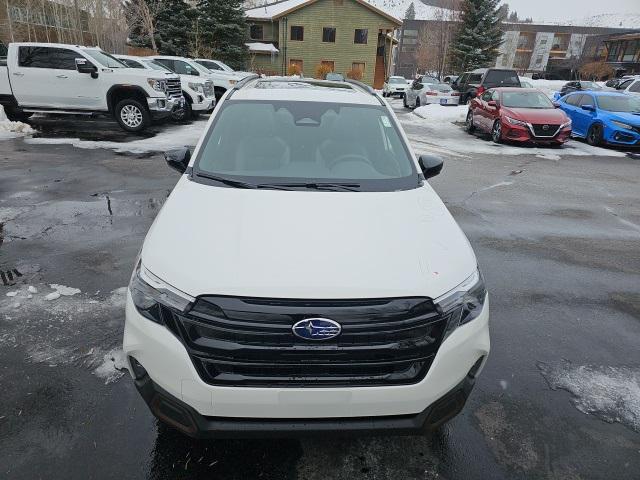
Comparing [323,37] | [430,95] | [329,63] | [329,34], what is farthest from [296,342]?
[329,34]

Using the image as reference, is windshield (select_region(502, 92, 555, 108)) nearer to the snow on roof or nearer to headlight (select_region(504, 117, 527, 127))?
headlight (select_region(504, 117, 527, 127))

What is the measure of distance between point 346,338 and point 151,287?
956mm

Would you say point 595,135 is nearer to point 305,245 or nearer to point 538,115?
point 538,115

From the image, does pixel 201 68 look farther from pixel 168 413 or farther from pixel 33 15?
pixel 33 15

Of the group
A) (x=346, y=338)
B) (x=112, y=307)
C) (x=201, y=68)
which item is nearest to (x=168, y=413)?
(x=346, y=338)

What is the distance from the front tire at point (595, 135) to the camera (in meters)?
13.6

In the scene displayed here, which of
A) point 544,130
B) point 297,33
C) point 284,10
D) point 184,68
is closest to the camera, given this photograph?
point 544,130

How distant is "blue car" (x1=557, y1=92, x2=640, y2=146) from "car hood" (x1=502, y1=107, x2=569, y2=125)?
1.33m

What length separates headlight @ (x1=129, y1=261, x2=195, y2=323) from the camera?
6.70ft

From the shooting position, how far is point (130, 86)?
1217cm

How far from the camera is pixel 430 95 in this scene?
21859mm

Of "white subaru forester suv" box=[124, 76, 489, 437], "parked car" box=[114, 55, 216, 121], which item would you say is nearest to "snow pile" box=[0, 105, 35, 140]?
"parked car" box=[114, 55, 216, 121]

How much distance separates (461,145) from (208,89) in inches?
353

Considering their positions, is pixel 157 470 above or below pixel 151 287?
below
